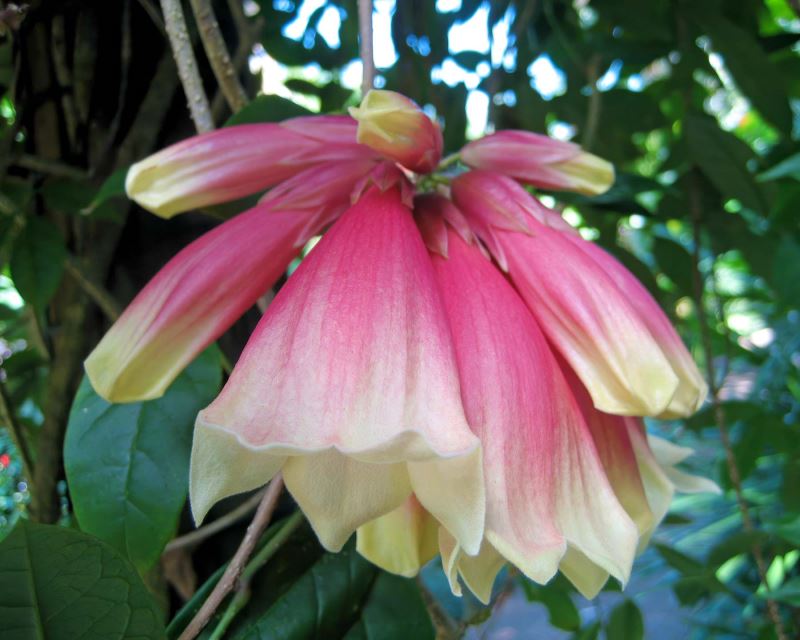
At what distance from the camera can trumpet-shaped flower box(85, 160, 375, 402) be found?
0.30 m

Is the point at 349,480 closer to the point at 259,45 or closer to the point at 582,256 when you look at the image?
the point at 582,256

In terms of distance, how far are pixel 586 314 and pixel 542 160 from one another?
96mm

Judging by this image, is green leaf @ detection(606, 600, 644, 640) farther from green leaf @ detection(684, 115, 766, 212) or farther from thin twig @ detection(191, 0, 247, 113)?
thin twig @ detection(191, 0, 247, 113)

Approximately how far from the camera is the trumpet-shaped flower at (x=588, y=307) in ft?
0.92

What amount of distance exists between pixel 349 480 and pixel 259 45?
486 millimetres

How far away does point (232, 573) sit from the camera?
0.32 meters

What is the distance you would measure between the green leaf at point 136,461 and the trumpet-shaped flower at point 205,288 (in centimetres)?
5

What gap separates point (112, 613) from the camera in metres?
0.24

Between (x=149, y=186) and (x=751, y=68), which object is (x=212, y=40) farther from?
(x=751, y=68)

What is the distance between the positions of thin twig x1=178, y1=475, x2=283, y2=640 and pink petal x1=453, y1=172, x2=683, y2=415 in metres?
0.14

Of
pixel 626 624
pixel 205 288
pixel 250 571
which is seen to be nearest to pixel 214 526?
pixel 250 571

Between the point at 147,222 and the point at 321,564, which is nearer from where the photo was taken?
the point at 321,564

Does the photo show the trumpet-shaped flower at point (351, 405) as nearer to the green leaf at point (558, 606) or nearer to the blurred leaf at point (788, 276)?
the blurred leaf at point (788, 276)

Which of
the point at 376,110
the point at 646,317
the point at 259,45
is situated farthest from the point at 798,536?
the point at 259,45
